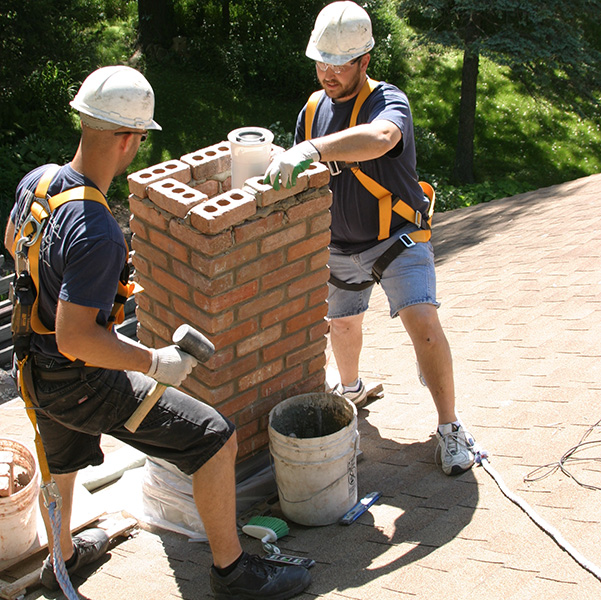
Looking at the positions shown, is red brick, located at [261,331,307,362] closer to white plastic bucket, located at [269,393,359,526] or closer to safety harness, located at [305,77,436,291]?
white plastic bucket, located at [269,393,359,526]

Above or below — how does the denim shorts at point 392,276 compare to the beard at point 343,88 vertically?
below

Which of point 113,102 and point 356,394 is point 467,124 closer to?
point 356,394

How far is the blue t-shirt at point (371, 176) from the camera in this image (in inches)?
149

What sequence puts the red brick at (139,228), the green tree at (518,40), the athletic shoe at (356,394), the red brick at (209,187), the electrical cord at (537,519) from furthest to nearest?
the green tree at (518,40) < the athletic shoe at (356,394) < the red brick at (209,187) < the red brick at (139,228) < the electrical cord at (537,519)

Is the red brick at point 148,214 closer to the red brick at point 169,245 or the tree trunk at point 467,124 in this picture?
the red brick at point 169,245

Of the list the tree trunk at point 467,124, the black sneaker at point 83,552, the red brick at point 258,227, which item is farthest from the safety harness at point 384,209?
the tree trunk at point 467,124

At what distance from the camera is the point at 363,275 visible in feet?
13.4

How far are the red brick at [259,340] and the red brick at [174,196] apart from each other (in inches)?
25.1

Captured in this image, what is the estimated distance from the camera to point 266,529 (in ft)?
11.0

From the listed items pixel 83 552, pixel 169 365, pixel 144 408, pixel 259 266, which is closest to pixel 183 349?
pixel 169 365

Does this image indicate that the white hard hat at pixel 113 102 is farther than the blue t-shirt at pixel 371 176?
No

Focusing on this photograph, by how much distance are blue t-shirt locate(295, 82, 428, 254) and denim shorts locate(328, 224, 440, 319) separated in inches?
2.3

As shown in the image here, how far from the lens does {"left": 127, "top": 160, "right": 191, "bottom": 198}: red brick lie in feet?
11.2

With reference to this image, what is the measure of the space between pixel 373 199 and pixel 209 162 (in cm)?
86
